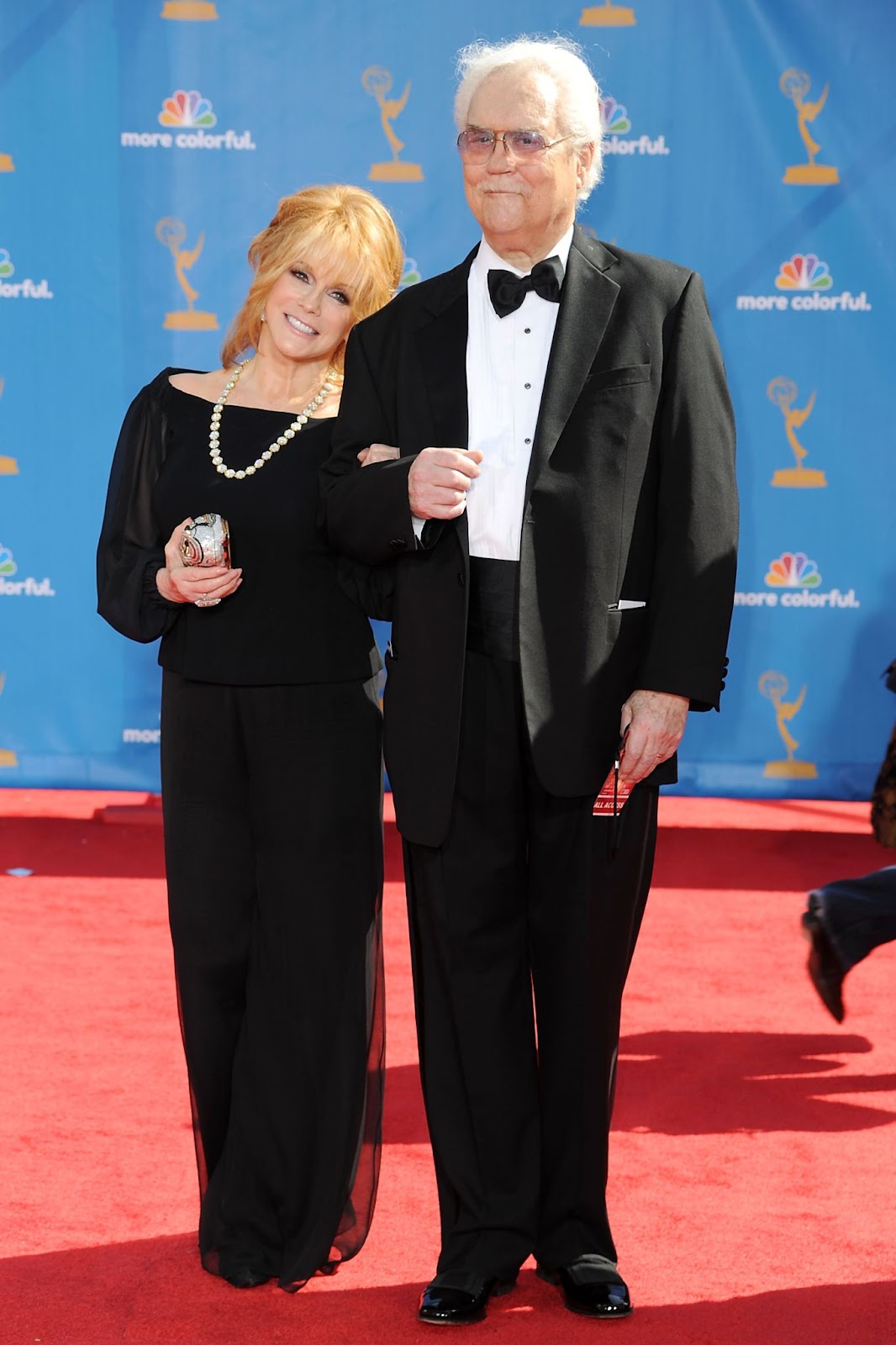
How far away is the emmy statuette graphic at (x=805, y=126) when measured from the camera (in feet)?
18.5

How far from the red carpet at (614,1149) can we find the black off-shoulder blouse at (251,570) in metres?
0.98

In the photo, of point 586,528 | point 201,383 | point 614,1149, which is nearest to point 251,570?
point 201,383

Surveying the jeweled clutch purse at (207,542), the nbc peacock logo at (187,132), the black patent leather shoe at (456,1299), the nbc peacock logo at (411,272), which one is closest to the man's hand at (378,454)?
the jeweled clutch purse at (207,542)

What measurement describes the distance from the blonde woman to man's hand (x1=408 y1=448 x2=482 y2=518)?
0.33 meters

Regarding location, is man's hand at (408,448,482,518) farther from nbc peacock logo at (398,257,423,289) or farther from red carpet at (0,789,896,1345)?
nbc peacock logo at (398,257,423,289)

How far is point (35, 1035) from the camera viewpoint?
363cm

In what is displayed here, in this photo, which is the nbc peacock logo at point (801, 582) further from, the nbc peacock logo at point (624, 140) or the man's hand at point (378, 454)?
the man's hand at point (378, 454)

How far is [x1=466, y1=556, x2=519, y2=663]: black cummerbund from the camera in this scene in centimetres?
227

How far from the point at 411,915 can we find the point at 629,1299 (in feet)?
2.25

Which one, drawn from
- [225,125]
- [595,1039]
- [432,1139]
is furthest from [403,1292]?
[225,125]

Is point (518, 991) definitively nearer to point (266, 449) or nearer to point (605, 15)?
Result: point (266, 449)

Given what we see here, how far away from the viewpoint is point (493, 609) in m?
2.29

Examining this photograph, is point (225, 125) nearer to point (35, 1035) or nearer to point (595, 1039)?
point (35, 1035)

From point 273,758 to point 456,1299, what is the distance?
0.87 m
